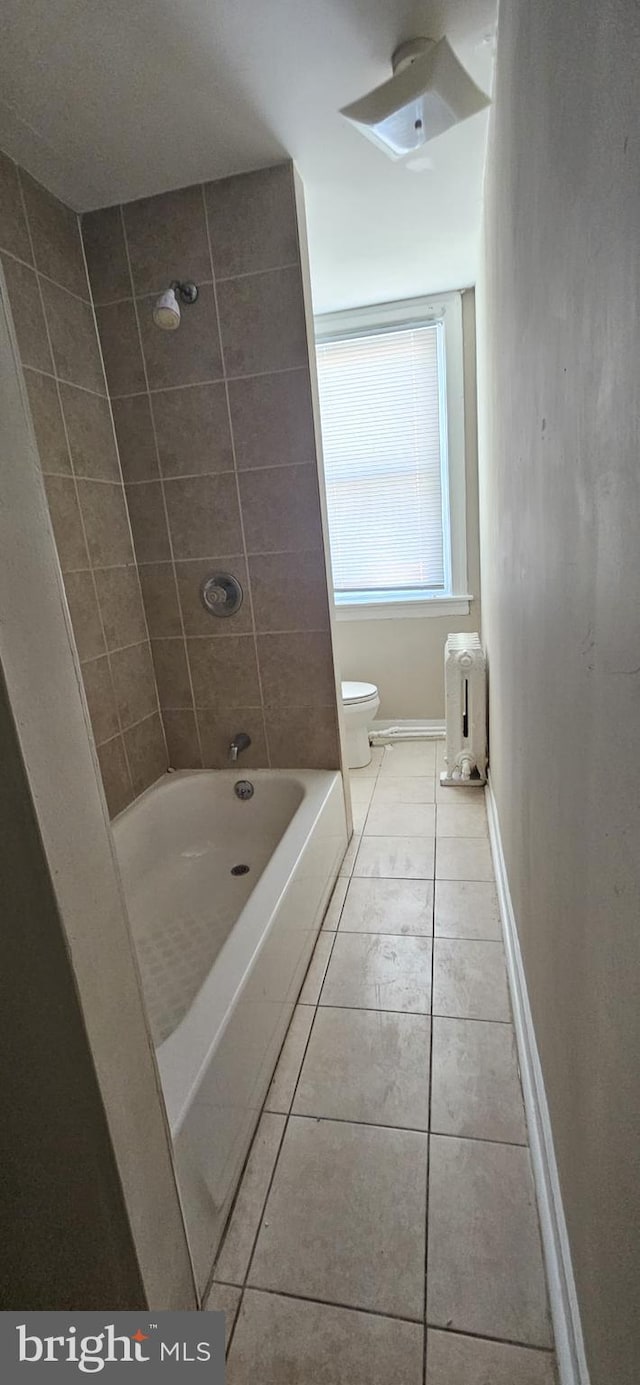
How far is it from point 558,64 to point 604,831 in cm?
95

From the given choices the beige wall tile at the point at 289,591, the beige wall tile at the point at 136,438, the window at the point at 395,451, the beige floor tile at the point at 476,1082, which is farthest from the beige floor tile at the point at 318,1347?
the window at the point at 395,451

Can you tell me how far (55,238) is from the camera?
162cm

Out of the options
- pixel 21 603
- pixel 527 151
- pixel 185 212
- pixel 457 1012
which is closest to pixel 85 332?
pixel 185 212

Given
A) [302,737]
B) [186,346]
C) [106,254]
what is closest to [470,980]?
[302,737]

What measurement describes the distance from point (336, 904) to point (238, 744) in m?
0.68

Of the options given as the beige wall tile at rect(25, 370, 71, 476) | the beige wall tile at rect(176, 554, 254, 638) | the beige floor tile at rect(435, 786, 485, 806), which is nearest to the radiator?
the beige floor tile at rect(435, 786, 485, 806)

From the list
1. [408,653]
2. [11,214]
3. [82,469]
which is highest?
[11,214]

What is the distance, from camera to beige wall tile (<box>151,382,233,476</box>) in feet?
5.91

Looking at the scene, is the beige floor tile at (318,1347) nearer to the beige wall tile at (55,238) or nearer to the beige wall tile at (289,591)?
the beige wall tile at (289,591)

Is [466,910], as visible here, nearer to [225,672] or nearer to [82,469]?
[225,672]

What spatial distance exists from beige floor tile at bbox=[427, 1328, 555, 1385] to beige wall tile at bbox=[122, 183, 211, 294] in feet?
8.20

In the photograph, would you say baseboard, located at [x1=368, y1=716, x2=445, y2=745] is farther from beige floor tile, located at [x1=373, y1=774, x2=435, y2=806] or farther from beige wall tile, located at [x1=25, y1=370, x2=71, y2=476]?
beige wall tile, located at [x1=25, y1=370, x2=71, y2=476]

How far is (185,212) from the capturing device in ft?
A: 5.49

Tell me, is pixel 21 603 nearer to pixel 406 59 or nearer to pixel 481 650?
pixel 406 59
